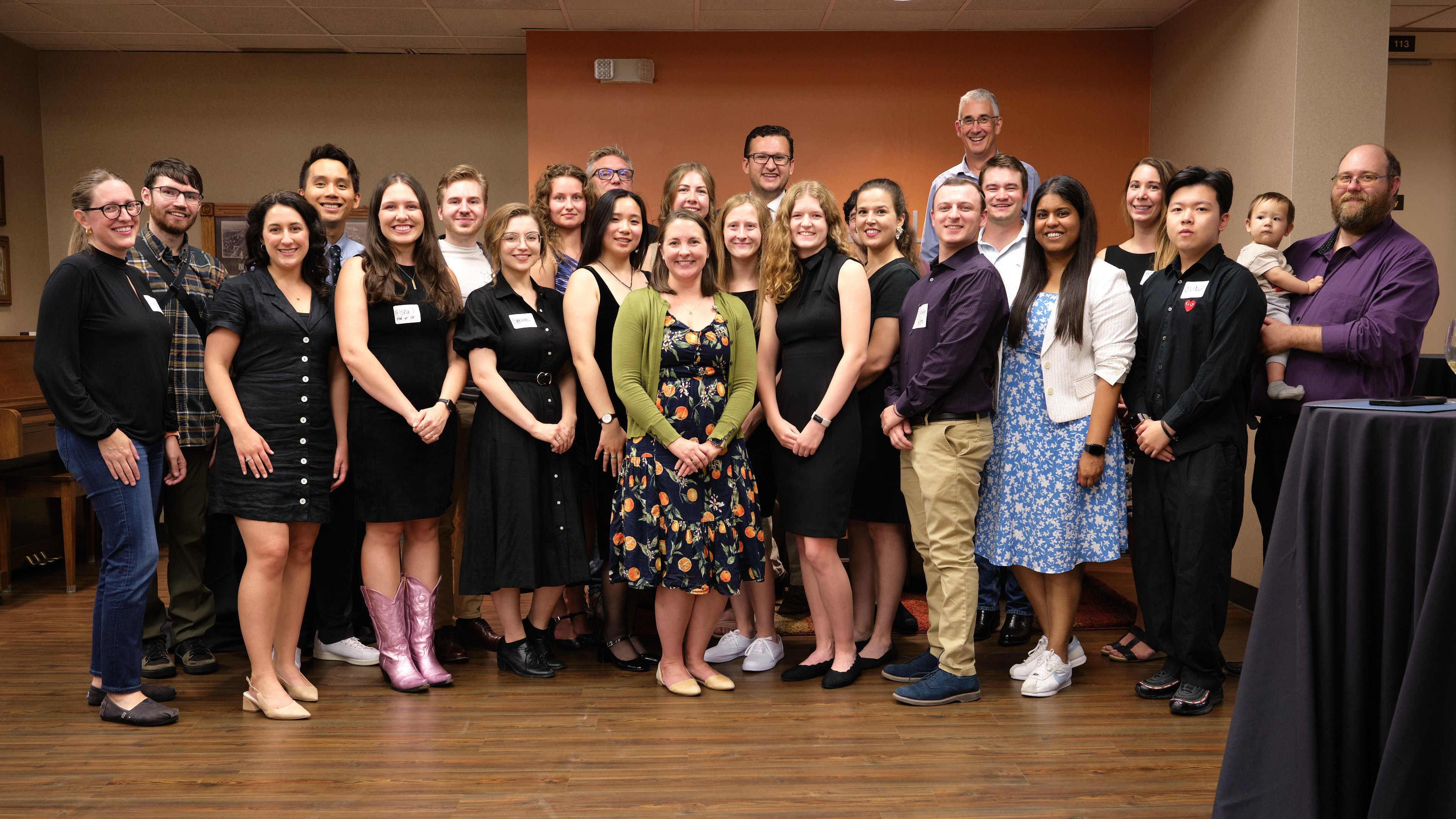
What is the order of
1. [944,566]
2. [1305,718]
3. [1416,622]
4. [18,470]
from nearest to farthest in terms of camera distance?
[1416,622], [1305,718], [944,566], [18,470]

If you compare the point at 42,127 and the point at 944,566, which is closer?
the point at 944,566

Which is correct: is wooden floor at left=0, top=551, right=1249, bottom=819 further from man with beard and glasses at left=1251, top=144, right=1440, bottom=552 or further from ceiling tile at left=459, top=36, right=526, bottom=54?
ceiling tile at left=459, top=36, right=526, bottom=54

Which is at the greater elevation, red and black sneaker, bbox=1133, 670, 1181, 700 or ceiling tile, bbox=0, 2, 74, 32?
ceiling tile, bbox=0, 2, 74, 32

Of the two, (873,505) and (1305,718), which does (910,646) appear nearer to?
(873,505)

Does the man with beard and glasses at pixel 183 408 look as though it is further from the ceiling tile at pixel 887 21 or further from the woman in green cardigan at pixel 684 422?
the ceiling tile at pixel 887 21

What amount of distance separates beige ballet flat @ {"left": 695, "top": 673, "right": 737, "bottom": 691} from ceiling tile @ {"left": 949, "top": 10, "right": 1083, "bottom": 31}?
493 cm

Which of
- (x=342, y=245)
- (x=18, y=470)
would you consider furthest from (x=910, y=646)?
(x=18, y=470)

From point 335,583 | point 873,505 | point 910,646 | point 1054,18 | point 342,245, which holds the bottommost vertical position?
point 910,646

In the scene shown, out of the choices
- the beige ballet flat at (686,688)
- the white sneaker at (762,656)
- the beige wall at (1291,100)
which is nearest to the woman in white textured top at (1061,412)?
the white sneaker at (762,656)

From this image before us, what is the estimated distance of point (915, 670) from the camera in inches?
139

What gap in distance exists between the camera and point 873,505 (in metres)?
3.63

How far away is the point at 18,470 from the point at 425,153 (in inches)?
149

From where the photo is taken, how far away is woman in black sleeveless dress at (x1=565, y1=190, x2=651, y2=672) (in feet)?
11.4

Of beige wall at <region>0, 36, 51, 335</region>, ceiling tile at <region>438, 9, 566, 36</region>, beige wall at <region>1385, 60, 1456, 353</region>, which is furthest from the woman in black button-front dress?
beige wall at <region>1385, 60, 1456, 353</region>
